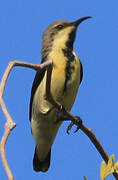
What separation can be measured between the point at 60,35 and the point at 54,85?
3.80 ft

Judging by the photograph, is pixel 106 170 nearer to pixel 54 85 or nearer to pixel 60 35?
pixel 54 85

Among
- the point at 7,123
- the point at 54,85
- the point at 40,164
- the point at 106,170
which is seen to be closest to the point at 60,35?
the point at 54,85

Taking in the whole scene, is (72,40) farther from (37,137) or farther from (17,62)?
(17,62)

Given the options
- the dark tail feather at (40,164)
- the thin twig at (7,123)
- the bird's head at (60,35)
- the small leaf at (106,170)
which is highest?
the bird's head at (60,35)

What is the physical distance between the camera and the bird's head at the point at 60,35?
6227 mm

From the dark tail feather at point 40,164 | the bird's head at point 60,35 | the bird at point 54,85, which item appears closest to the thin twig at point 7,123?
the bird at point 54,85

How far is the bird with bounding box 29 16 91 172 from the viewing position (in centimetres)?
557

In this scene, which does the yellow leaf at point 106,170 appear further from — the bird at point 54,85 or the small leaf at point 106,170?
the bird at point 54,85

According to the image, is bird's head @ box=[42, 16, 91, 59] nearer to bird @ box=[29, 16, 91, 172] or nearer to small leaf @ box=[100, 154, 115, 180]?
bird @ box=[29, 16, 91, 172]

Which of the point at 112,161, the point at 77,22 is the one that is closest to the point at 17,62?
the point at 112,161

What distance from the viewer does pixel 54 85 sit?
18.2ft

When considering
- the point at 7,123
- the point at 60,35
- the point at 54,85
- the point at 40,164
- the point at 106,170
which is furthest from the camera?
the point at 40,164

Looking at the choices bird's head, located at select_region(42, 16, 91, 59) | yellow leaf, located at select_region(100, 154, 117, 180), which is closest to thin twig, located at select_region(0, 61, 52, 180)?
yellow leaf, located at select_region(100, 154, 117, 180)

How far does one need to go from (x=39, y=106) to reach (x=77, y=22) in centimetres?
155
